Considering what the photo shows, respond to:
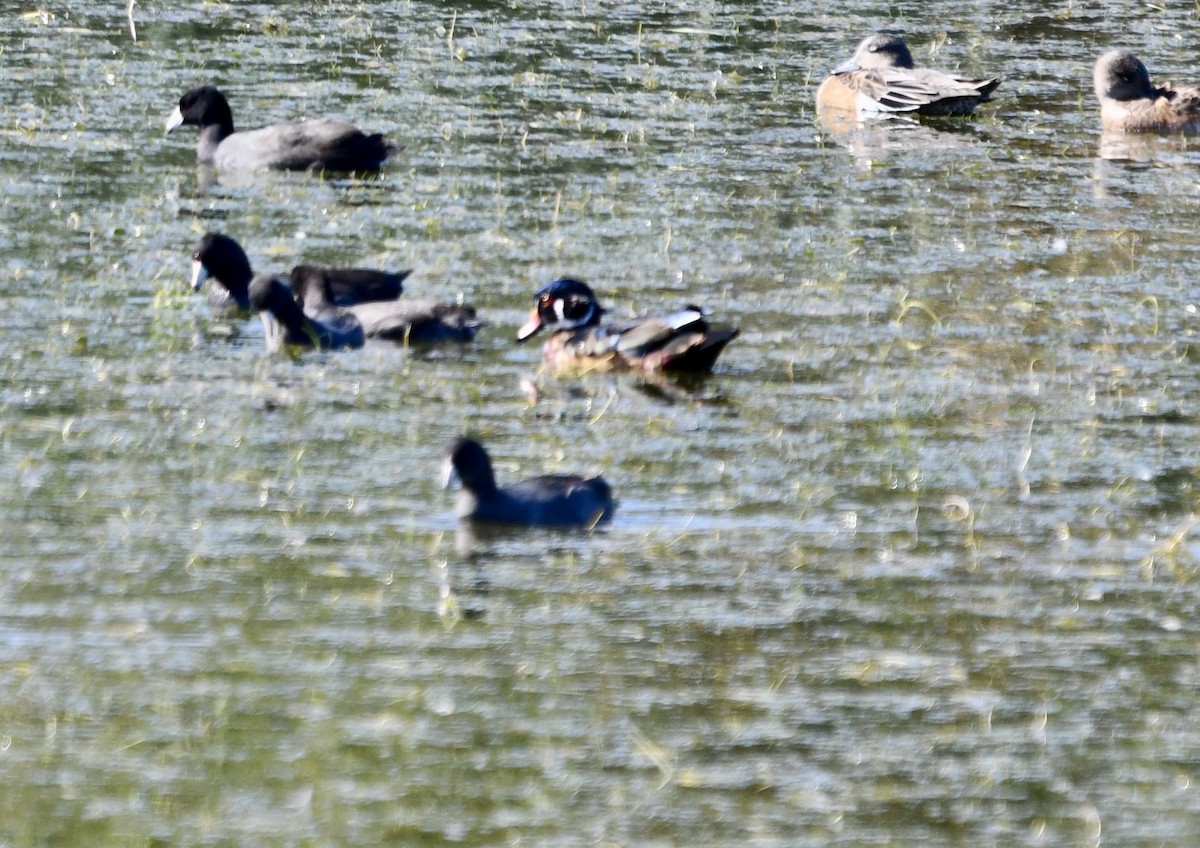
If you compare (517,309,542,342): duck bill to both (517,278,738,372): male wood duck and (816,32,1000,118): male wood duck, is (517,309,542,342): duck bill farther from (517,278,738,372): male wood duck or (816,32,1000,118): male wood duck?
(816,32,1000,118): male wood duck

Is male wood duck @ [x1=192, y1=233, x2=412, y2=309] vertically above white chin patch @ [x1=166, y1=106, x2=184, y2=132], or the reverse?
white chin patch @ [x1=166, y1=106, x2=184, y2=132]

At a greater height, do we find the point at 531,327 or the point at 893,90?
the point at 893,90

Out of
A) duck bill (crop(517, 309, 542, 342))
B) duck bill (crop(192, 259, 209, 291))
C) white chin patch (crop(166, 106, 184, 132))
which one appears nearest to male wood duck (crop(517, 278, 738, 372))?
duck bill (crop(517, 309, 542, 342))

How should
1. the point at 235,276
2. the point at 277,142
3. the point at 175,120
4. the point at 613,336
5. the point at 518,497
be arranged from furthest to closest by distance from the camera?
1. the point at 175,120
2. the point at 277,142
3. the point at 235,276
4. the point at 613,336
5. the point at 518,497

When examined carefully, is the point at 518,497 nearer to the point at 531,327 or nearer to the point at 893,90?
the point at 531,327

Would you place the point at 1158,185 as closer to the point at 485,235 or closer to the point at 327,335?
the point at 485,235

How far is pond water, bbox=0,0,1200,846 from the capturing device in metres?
7.71

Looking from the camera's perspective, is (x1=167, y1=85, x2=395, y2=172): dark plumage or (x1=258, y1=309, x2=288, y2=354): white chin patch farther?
(x1=167, y1=85, x2=395, y2=172): dark plumage

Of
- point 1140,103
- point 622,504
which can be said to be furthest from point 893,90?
point 622,504

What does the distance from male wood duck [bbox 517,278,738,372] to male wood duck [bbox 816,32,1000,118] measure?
27.1ft

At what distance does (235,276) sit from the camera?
47.0 feet

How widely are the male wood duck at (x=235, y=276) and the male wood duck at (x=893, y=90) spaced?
26.0 feet

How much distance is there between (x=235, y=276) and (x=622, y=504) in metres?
4.59

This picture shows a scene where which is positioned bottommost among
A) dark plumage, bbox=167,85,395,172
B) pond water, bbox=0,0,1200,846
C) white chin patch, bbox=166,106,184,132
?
pond water, bbox=0,0,1200,846
